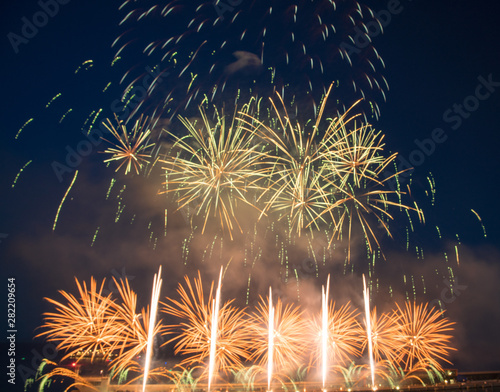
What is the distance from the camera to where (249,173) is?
16969 millimetres

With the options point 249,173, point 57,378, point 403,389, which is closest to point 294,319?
point 403,389

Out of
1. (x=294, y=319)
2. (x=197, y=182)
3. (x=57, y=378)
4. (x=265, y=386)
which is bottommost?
(x=57, y=378)

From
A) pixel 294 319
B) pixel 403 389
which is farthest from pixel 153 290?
pixel 403 389

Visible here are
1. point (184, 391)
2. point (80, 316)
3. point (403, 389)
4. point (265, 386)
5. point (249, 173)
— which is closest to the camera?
point (249, 173)

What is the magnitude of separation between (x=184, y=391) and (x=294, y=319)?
8965 mm

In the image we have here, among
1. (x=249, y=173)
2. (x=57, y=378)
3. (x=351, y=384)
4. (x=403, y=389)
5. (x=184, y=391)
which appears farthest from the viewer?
(x=57, y=378)

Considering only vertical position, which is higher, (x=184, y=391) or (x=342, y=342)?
(x=342, y=342)

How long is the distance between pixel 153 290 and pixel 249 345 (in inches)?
324

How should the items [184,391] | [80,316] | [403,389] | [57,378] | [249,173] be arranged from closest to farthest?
[249,173] → [80,316] → [184,391] → [403,389] → [57,378]

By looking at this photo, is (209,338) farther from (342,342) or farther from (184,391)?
(342,342)

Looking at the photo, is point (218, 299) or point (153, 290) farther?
point (218, 299)

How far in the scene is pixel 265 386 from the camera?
79.6 feet

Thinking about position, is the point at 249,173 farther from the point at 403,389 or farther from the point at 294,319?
the point at 403,389

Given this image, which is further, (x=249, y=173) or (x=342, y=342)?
(x=342, y=342)
